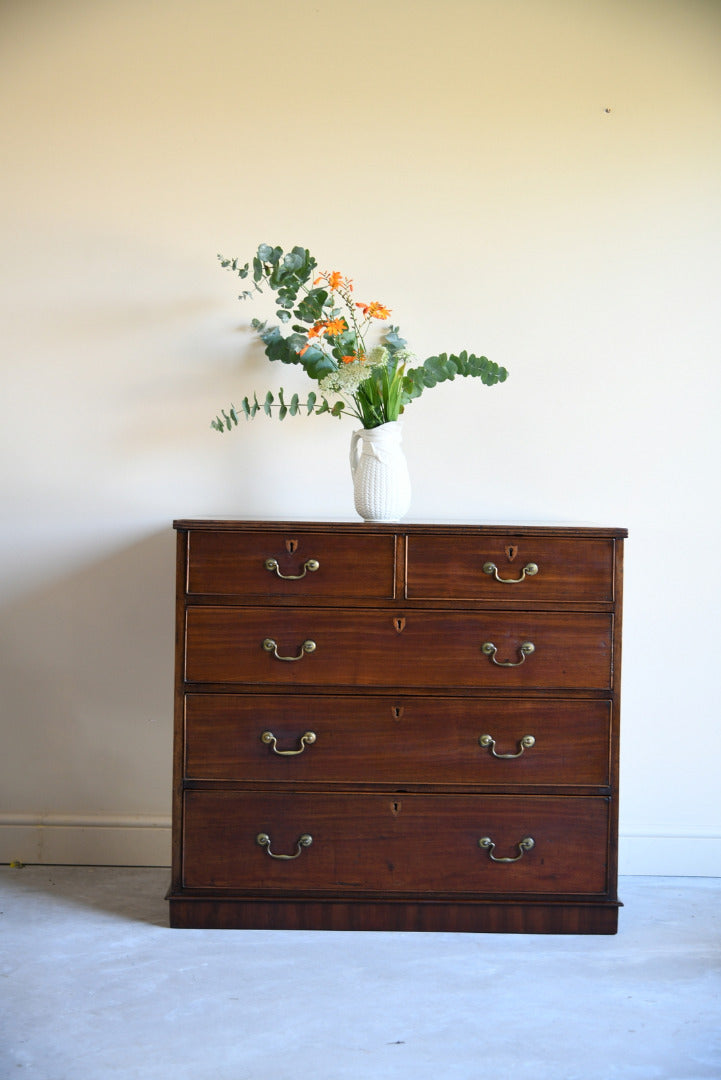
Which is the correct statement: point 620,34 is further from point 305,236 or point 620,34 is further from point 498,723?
point 498,723

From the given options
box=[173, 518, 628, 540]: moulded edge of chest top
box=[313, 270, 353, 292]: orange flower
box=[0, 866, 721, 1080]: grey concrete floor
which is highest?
box=[313, 270, 353, 292]: orange flower

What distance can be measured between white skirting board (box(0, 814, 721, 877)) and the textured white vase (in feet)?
3.60

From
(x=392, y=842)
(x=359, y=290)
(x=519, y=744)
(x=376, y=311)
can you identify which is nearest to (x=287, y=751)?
(x=392, y=842)

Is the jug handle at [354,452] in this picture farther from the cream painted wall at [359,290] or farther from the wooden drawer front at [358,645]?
the wooden drawer front at [358,645]

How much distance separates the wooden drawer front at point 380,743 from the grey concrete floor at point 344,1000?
37 centimetres

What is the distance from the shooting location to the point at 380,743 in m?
2.26

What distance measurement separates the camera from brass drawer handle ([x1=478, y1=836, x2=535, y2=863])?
2.24 m

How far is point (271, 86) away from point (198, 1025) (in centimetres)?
236

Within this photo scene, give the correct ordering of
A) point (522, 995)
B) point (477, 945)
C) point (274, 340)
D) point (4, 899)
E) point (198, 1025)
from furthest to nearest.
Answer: point (274, 340) < point (4, 899) < point (477, 945) < point (522, 995) < point (198, 1025)

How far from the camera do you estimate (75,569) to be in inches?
109

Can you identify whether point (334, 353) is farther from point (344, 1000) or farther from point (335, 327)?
point (344, 1000)

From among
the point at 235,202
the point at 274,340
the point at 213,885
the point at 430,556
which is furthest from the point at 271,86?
the point at 213,885

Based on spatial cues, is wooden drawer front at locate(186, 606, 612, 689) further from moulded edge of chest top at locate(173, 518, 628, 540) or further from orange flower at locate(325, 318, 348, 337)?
orange flower at locate(325, 318, 348, 337)

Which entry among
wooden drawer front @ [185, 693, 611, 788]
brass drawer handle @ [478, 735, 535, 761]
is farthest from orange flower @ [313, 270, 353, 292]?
brass drawer handle @ [478, 735, 535, 761]
